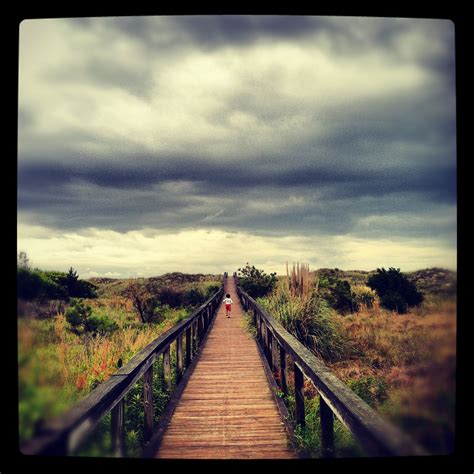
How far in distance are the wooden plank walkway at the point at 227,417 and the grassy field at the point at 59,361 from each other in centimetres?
86

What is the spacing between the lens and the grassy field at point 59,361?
66.6 inches

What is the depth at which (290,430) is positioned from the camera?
362cm

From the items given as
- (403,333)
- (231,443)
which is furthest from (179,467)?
(403,333)

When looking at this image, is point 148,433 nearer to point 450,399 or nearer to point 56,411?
point 56,411

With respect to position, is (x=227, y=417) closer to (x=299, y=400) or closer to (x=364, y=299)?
(x=299, y=400)

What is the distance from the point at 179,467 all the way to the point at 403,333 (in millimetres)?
8466

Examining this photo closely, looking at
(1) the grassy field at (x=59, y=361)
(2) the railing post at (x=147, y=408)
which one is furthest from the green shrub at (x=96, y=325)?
(2) the railing post at (x=147, y=408)

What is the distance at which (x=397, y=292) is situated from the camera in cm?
1248

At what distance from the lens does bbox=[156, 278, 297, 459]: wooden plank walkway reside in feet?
10.7

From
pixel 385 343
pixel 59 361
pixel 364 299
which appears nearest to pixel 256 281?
pixel 364 299

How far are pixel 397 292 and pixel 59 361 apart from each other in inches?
418

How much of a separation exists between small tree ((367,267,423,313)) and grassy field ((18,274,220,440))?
6761mm

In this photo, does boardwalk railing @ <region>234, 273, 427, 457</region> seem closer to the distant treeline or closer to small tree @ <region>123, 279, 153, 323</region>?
the distant treeline
